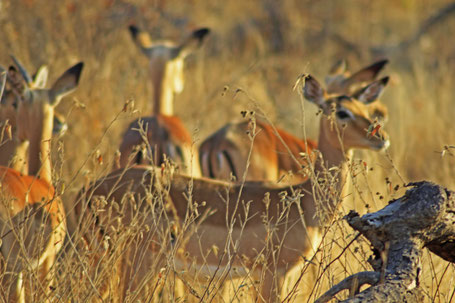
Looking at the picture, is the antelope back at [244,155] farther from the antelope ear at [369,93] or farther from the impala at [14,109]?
the impala at [14,109]

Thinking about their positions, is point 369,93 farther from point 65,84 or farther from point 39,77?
point 39,77

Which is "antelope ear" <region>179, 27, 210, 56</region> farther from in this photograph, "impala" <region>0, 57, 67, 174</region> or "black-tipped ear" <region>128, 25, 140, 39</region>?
"impala" <region>0, 57, 67, 174</region>

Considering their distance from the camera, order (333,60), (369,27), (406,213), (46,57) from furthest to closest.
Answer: (369,27), (333,60), (46,57), (406,213)

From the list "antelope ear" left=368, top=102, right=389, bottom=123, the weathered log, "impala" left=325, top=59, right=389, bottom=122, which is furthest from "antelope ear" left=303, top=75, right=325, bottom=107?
the weathered log

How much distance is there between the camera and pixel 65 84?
5051 millimetres

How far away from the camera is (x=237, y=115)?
9.21m

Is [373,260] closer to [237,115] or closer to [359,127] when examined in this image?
[359,127]

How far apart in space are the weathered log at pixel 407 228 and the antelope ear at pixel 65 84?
100 inches

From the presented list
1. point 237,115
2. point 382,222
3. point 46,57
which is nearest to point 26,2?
point 46,57

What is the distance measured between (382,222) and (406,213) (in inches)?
3.6

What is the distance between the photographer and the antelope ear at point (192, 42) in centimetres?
826

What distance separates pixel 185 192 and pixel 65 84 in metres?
1.12

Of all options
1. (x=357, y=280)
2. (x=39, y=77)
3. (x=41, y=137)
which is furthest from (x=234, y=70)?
(x=357, y=280)

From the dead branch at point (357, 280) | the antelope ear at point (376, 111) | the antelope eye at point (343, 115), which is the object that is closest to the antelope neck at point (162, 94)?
the antelope ear at point (376, 111)
